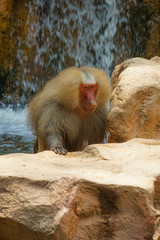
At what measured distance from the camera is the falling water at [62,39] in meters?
8.68

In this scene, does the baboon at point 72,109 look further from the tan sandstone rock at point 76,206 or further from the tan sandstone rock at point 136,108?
the tan sandstone rock at point 76,206

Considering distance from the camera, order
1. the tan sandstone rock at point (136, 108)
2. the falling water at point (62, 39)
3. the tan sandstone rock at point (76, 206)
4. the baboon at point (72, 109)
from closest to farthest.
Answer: the tan sandstone rock at point (76, 206)
the tan sandstone rock at point (136, 108)
the baboon at point (72, 109)
the falling water at point (62, 39)

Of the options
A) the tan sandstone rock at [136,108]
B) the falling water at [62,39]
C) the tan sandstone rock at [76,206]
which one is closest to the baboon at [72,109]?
the tan sandstone rock at [136,108]

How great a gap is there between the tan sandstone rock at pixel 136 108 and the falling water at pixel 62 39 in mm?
4943

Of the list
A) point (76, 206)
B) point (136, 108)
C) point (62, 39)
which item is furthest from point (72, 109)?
point (62, 39)

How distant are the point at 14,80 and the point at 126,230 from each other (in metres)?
7.01

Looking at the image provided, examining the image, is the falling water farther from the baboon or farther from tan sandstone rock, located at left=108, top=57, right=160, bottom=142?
tan sandstone rock, located at left=108, top=57, right=160, bottom=142

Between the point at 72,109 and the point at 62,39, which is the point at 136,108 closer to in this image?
the point at 72,109

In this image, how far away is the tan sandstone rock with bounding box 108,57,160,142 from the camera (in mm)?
3750

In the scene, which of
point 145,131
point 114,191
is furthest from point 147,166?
point 145,131

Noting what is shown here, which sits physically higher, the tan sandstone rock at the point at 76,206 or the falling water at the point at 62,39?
the falling water at the point at 62,39

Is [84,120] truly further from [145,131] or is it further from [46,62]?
[46,62]

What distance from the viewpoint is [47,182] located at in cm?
218

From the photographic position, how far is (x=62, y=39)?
8898mm
